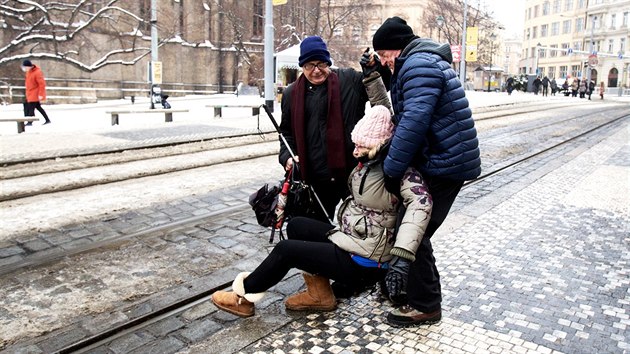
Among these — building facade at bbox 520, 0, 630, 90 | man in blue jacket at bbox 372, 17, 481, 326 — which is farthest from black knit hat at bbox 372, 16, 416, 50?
building facade at bbox 520, 0, 630, 90

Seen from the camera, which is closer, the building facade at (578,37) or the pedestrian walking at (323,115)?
the pedestrian walking at (323,115)

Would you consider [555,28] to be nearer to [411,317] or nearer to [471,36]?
[471,36]

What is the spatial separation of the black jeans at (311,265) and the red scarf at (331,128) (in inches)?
29.0

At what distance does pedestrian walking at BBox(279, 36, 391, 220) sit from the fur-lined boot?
3.34 ft

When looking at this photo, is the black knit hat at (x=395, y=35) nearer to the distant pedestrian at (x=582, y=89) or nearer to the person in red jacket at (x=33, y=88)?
the person in red jacket at (x=33, y=88)

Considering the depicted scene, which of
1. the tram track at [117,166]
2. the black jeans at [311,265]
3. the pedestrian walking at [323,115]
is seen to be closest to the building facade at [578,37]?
the tram track at [117,166]

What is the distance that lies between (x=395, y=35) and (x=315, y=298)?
1.91 meters

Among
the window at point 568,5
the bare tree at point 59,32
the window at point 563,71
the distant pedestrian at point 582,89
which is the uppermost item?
the window at point 568,5

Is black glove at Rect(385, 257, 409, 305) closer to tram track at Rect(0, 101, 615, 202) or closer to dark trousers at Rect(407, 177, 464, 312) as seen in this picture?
dark trousers at Rect(407, 177, 464, 312)

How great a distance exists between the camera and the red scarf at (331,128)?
4.20 m

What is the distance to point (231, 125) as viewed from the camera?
17328 mm

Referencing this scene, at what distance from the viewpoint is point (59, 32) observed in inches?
1185

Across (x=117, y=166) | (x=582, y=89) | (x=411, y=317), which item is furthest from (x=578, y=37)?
(x=411, y=317)

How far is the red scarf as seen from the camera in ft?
13.8
